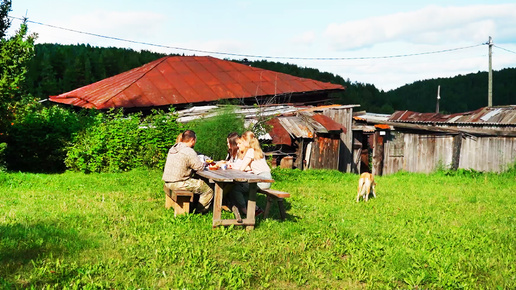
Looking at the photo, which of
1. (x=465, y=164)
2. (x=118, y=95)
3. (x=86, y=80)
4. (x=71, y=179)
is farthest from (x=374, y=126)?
(x=86, y=80)

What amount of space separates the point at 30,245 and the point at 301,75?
49660 mm

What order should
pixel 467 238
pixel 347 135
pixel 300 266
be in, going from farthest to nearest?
pixel 347 135 → pixel 467 238 → pixel 300 266

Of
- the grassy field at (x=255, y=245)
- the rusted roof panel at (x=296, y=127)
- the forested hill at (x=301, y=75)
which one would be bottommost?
the grassy field at (x=255, y=245)

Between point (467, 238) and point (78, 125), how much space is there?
1302 centimetres

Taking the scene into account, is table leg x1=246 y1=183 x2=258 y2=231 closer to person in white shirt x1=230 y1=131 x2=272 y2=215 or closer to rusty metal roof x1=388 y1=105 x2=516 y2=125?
person in white shirt x1=230 y1=131 x2=272 y2=215

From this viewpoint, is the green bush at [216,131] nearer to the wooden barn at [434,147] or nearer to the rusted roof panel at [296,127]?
the rusted roof panel at [296,127]

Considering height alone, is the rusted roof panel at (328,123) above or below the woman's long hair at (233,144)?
above

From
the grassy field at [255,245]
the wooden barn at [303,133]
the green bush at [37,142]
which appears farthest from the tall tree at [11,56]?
the wooden barn at [303,133]

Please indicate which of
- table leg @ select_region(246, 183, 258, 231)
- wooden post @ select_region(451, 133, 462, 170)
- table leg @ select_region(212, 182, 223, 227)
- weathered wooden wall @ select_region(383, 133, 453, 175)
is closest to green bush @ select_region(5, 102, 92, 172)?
table leg @ select_region(212, 182, 223, 227)

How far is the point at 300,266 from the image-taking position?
6133 millimetres

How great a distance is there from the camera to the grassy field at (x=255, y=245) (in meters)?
5.57

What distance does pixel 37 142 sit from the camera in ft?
52.6

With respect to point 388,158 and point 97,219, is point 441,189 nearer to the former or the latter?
point 388,158

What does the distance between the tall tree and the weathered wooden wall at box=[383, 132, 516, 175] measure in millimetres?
15286
